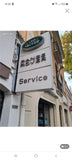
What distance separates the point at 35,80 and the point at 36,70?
0.56 feet

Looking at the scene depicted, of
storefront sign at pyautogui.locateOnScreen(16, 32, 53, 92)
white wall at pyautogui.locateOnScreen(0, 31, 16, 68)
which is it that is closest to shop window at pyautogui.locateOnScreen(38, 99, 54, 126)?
storefront sign at pyautogui.locateOnScreen(16, 32, 53, 92)

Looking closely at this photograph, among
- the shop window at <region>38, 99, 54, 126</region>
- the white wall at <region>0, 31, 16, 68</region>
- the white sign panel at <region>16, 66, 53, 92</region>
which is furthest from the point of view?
the shop window at <region>38, 99, 54, 126</region>

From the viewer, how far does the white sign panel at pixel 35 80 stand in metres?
1.19

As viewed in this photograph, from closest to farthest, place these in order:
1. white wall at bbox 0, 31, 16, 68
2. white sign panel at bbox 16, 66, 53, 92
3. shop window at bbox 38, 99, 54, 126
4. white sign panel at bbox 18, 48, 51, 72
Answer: white sign panel at bbox 16, 66, 53, 92, white sign panel at bbox 18, 48, 51, 72, white wall at bbox 0, 31, 16, 68, shop window at bbox 38, 99, 54, 126

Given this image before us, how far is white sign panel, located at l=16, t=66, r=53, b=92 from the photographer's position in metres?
1.19

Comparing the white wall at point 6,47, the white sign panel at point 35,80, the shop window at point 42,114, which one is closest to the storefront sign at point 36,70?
the white sign panel at point 35,80

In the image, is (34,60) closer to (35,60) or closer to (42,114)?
(35,60)

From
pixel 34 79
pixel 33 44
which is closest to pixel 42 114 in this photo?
pixel 34 79

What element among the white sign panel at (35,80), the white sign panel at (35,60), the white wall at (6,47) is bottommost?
the white sign panel at (35,80)

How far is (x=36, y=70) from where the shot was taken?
1.36 meters

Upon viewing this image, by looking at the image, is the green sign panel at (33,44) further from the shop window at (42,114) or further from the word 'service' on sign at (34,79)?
the shop window at (42,114)

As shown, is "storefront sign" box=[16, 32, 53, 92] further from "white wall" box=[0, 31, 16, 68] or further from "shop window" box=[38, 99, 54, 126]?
"shop window" box=[38, 99, 54, 126]
